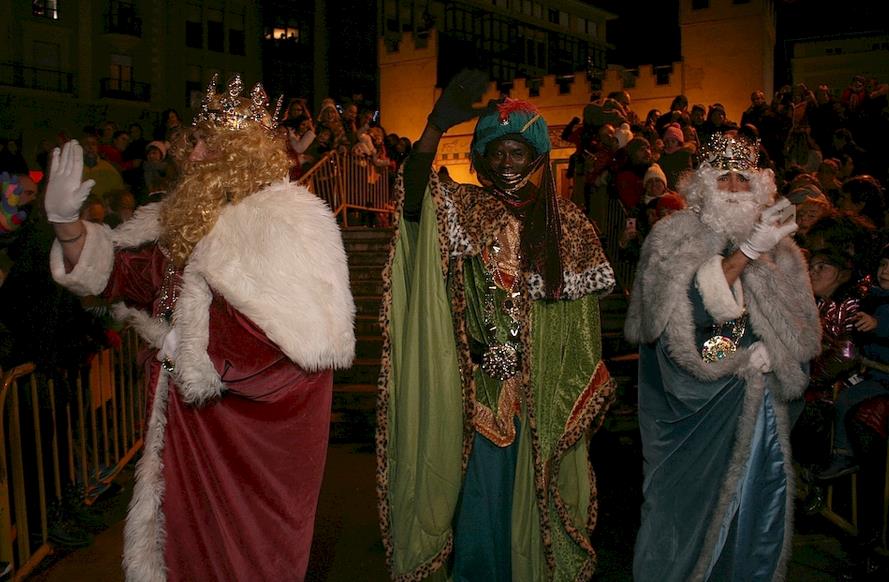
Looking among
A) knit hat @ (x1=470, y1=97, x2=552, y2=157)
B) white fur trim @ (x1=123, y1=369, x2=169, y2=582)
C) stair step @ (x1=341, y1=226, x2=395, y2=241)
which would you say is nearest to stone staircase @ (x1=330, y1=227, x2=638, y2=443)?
stair step @ (x1=341, y1=226, x2=395, y2=241)

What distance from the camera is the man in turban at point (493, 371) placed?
396 cm

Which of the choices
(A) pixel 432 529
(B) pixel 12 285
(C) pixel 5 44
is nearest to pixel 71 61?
(C) pixel 5 44

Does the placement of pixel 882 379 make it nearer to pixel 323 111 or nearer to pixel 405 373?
pixel 405 373

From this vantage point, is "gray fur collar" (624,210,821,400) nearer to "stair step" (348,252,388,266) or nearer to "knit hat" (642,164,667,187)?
"knit hat" (642,164,667,187)

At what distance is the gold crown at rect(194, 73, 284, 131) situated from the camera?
11.2 ft

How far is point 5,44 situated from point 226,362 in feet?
128

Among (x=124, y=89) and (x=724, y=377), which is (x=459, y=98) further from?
(x=124, y=89)

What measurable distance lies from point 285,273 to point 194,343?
0.42 metres

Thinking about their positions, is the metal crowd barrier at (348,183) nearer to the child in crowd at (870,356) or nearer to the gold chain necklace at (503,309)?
the child in crowd at (870,356)

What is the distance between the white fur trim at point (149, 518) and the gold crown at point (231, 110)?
115 cm

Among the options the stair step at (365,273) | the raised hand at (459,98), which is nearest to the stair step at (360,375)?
the stair step at (365,273)

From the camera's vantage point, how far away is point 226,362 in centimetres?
319

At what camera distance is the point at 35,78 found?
1447 inches

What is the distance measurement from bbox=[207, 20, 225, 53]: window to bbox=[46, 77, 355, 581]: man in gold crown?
138 feet
